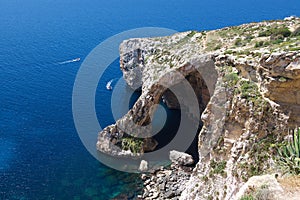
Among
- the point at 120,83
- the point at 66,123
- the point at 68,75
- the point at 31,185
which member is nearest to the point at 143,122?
the point at 66,123

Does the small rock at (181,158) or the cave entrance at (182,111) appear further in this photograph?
the cave entrance at (182,111)

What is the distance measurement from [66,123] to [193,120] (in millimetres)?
20333

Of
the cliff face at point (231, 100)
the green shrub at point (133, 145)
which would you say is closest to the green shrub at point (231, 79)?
the cliff face at point (231, 100)

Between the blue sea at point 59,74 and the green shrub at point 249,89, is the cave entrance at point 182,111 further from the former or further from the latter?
the green shrub at point 249,89

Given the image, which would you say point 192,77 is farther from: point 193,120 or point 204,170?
point 204,170

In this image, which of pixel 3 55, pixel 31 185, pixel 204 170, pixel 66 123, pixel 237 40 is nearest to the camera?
pixel 204 170

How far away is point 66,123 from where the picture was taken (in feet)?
180

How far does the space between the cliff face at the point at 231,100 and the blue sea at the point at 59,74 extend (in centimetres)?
650

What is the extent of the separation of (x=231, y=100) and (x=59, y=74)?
49911 mm

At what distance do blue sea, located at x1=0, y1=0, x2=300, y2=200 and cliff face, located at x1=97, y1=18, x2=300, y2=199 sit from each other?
6.50 metres

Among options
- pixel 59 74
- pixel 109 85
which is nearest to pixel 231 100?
pixel 109 85

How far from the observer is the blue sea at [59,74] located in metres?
42.1

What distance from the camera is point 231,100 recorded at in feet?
112

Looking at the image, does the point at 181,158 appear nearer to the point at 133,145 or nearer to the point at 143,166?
the point at 143,166
